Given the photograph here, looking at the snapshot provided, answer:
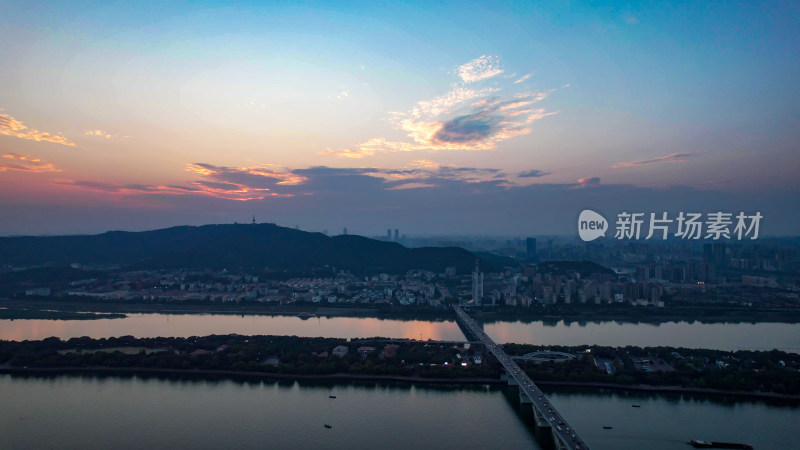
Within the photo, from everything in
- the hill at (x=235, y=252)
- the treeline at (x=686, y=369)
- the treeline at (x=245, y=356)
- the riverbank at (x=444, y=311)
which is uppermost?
the hill at (x=235, y=252)

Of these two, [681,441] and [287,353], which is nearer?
[681,441]

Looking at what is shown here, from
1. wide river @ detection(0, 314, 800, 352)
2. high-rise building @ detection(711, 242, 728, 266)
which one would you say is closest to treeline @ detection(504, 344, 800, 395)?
wide river @ detection(0, 314, 800, 352)

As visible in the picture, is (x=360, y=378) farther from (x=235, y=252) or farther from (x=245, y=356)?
(x=235, y=252)

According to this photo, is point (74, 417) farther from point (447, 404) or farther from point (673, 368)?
point (673, 368)

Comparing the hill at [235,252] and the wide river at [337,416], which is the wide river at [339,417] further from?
the hill at [235,252]

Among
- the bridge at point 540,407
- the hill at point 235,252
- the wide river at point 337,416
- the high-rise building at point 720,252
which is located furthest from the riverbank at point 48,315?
the high-rise building at point 720,252

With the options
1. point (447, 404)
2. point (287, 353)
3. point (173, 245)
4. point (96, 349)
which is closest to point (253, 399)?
point (287, 353)

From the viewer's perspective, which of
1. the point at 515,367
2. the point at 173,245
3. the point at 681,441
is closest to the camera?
the point at 681,441
